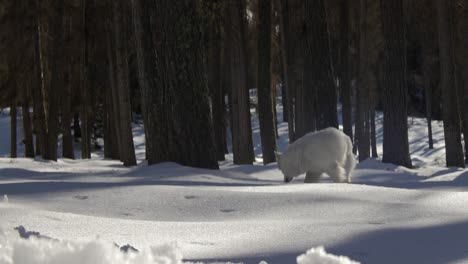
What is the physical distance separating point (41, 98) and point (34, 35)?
240cm

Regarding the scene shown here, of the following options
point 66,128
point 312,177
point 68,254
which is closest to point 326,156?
point 312,177

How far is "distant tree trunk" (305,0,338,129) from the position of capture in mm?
15430

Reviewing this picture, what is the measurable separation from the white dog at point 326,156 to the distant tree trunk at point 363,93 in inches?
540

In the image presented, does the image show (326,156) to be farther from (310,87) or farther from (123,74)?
(123,74)

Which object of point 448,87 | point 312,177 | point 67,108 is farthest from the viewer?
point 67,108

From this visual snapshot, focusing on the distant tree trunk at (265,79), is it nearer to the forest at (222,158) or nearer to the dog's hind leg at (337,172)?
the forest at (222,158)

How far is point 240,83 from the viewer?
72.8ft

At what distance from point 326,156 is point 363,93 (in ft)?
51.5

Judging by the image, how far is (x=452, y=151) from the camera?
20438 mm

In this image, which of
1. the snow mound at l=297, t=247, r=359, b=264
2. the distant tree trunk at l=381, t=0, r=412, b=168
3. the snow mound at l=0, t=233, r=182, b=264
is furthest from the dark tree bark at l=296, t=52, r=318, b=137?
the snow mound at l=0, t=233, r=182, b=264

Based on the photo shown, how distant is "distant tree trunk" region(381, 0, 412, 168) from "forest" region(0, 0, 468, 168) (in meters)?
0.03

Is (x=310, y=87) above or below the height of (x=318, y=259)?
above

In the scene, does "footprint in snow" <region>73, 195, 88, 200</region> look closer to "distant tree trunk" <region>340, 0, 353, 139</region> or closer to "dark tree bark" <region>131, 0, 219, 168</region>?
"dark tree bark" <region>131, 0, 219, 168</region>

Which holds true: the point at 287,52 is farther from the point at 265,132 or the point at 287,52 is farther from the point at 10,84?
the point at 10,84
